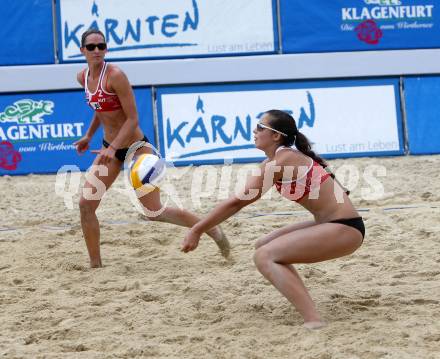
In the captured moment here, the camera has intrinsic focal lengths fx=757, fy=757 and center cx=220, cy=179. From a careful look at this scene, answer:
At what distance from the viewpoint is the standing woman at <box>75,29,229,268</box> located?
16.6 ft

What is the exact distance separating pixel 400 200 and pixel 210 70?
131 inches

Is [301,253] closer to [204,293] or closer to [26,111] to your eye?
[204,293]

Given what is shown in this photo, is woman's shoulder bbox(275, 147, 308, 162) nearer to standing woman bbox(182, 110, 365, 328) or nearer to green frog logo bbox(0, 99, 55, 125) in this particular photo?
standing woman bbox(182, 110, 365, 328)

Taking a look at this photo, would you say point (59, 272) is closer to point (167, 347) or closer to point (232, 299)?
point (232, 299)

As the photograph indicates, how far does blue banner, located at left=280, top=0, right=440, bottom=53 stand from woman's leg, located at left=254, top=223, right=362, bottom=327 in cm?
637

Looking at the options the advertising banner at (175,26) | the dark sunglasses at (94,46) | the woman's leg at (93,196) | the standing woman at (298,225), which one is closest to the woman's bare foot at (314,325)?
the standing woman at (298,225)

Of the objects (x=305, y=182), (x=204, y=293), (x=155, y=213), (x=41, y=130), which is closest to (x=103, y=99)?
(x=155, y=213)

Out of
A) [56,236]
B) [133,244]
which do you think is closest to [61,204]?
[56,236]

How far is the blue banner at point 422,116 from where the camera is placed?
9805 mm

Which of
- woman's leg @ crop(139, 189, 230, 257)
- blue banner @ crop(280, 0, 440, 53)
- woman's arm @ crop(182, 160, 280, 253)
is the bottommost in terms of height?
woman's leg @ crop(139, 189, 230, 257)

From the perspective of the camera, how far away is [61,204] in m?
7.73

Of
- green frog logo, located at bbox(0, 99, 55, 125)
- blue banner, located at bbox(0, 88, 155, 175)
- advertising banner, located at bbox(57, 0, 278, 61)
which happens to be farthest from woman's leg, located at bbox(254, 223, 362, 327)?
advertising banner, located at bbox(57, 0, 278, 61)

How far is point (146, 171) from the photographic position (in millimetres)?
4742

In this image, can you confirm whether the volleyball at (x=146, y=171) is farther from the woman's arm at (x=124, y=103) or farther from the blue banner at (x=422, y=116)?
the blue banner at (x=422, y=116)
